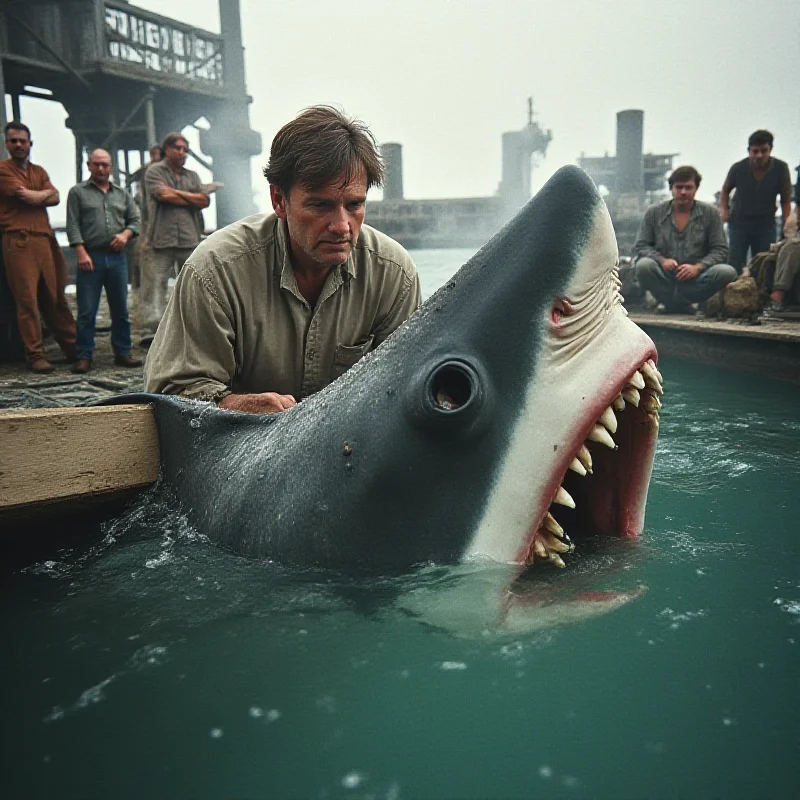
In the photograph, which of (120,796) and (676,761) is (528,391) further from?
(120,796)

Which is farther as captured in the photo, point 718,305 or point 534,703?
point 718,305

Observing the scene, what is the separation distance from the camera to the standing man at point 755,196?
7375 millimetres

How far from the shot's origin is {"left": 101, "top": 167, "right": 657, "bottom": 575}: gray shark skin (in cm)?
145

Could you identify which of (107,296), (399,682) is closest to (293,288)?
(399,682)

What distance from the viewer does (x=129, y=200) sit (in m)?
6.51

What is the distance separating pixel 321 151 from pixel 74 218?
4.72 metres

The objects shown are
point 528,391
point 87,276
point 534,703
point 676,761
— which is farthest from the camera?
point 87,276

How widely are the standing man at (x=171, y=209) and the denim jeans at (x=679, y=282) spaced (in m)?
4.49

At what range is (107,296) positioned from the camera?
6.38m

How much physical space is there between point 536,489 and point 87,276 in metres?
5.74

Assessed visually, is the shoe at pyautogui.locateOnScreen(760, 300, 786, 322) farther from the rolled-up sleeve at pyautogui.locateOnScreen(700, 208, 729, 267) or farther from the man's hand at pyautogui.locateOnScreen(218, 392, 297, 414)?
the man's hand at pyautogui.locateOnScreen(218, 392, 297, 414)

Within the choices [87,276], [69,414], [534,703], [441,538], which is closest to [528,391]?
[441,538]

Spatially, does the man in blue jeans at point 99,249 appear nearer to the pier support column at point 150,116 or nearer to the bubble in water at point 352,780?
the bubble in water at point 352,780

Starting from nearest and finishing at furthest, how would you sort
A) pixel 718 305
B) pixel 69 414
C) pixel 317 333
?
pixel 69 414
pixel 317 333
pixel 718 305
